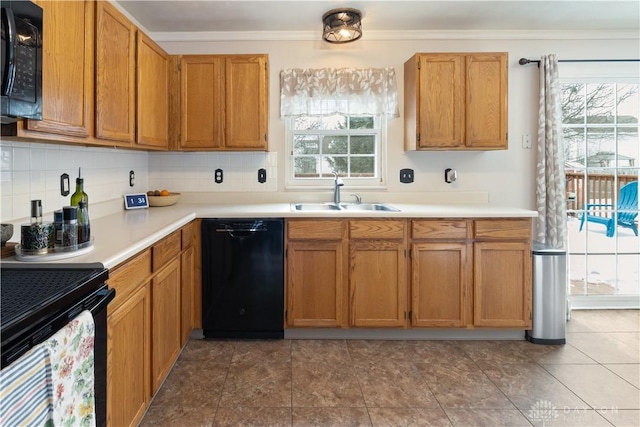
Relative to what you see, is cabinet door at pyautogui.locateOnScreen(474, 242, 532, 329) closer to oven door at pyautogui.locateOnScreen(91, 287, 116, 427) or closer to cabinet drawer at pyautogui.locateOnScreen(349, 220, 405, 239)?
cabinet drawer at pyautogui.locateOnScreen(349, 220, 405, 239)

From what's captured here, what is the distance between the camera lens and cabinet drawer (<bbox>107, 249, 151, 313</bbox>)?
1.50 metres

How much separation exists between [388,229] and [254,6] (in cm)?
185

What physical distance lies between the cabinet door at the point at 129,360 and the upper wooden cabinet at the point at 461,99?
2.26 metres

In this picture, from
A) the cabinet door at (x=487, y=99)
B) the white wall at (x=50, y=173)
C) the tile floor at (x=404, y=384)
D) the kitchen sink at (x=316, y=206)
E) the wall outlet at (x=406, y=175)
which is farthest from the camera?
the wall outlet at (x=406, y=175)

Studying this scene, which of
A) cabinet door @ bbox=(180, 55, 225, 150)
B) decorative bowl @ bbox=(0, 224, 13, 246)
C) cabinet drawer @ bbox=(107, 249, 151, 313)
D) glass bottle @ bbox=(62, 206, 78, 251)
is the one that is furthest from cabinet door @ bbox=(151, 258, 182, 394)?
cabinet door @ bbox=(180, 55, 225, 150)

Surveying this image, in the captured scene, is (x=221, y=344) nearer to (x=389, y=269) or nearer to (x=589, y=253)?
(x=389, y=269)

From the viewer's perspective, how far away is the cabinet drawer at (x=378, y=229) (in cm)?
275

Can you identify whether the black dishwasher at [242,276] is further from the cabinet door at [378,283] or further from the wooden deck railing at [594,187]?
the wooden deck railing at [594,187]

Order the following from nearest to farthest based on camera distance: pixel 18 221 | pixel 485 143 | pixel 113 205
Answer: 1. pixel 18 221
2. pixel 113 205
3. pixel 485 143

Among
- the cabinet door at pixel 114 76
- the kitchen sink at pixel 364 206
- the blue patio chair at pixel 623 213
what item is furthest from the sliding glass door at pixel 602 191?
the cabinet door at pixel 114 76

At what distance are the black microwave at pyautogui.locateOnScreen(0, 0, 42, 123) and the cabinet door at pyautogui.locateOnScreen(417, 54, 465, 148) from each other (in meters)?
2.41

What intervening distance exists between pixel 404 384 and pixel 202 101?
2.41 m

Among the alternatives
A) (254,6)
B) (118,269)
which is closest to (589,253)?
(254,6)

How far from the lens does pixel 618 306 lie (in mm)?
3461
